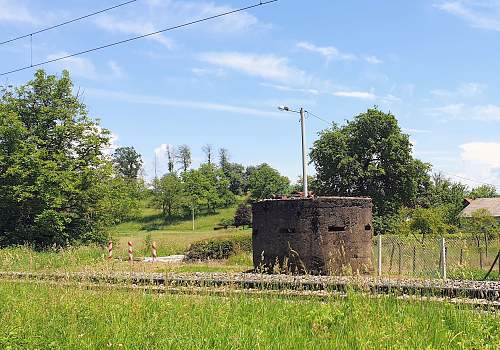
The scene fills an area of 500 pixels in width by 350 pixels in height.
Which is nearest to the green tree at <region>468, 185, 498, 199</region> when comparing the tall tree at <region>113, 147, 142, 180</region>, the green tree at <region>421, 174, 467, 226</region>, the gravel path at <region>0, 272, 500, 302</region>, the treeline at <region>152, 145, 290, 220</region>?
the green tree at <region>421, 174, 467, 226</region>

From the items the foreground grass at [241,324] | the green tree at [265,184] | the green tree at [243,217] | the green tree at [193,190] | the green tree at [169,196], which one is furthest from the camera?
the green tree at [265,184]

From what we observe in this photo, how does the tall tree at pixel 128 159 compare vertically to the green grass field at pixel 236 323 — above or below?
above

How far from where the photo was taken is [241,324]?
625cm

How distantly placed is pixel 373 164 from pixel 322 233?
48.7 meters

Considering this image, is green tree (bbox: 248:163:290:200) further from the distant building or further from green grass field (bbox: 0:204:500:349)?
green grass field (bbox: 0:204:500:349)

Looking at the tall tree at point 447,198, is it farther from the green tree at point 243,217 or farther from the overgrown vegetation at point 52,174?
the overgrown vegetation at point 52,174

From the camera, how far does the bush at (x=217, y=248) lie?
91.8 feet

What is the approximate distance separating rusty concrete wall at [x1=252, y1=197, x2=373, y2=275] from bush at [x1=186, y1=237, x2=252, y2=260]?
12367 mm

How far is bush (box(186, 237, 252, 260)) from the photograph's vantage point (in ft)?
91.8

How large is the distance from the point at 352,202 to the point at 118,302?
923 centimetres

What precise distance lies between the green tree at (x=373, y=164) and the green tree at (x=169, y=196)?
1457 inches

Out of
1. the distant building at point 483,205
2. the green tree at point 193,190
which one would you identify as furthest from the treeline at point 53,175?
the distant building at point 483,205

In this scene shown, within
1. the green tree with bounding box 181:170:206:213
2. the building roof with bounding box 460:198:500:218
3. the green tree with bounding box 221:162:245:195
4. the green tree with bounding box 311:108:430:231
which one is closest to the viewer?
the green tree with bounding box 311:108:430:231

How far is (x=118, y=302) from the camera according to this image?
789cm
